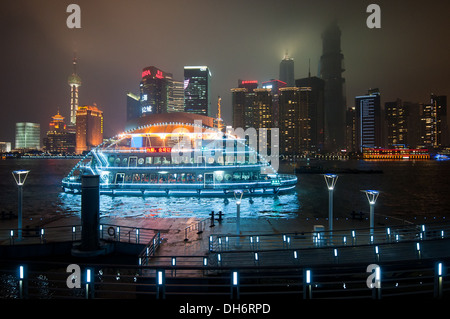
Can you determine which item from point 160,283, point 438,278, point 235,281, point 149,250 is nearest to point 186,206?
point 149,250

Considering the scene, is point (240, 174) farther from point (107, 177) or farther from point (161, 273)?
point (161, 273)

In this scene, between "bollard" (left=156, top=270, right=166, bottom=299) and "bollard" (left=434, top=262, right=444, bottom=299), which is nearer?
"bollard" (left=434, top=262, right=444, bottom=299)

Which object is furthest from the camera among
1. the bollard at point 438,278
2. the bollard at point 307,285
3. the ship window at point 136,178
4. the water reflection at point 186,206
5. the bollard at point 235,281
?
the ship window at point 136,178

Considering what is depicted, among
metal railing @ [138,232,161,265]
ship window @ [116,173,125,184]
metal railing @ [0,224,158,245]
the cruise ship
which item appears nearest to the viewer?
metal railing @ [138,232,161,265]

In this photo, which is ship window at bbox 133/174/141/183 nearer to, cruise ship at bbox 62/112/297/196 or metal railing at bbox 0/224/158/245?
cruise ship at bbox 62/112/297/196

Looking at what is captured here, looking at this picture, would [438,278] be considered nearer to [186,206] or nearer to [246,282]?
[246,282]

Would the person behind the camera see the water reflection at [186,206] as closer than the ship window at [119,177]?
Yes

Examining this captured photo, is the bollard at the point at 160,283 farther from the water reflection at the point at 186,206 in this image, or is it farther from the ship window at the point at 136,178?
the ship window at the point at 136,178

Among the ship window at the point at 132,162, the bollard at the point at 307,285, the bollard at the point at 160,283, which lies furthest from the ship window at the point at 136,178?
the bollard at the point at 307,285

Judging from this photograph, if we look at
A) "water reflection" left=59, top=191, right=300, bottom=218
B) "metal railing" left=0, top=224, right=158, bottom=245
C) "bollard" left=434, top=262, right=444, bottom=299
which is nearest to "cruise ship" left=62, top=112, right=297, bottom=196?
"water reflection" left=59, top=191, right=300, bottom=218

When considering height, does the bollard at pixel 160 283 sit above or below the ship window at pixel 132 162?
below

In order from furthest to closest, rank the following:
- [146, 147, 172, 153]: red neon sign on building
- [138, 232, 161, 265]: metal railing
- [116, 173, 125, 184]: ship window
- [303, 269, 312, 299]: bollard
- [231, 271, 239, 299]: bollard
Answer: [146, 147, 172, 153]: red neon sign on building → [116, 173, 125, 184]: ship window → [138, 232, 161, 265]: metal railing → [231, 271, 239, 299]: bollard → [303, 269, 312, 299]: bollard
